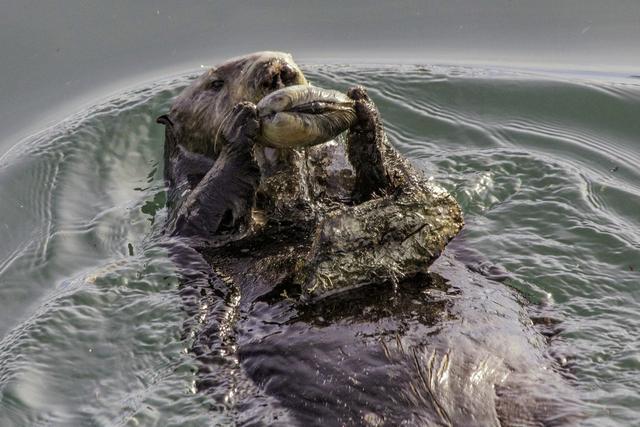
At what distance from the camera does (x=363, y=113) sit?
364cm

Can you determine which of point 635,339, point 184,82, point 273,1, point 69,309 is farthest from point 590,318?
point 273,1

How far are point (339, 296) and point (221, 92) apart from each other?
1581mm

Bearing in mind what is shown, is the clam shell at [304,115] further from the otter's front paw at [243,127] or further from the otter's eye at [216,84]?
the otter's eye at [216,84]

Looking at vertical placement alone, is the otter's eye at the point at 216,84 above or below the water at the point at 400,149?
above

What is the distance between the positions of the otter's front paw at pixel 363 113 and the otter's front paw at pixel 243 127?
0.41 meters

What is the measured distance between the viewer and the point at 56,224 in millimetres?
5324

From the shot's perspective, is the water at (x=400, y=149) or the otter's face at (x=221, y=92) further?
the otter's face at (x=221, y=92)

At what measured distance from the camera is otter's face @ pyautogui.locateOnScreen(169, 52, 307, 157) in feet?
13.7

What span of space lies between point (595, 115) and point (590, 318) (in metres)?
2.52

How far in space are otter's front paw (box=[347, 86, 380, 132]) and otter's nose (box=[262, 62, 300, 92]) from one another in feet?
1.57

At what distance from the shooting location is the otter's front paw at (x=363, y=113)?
3639mm

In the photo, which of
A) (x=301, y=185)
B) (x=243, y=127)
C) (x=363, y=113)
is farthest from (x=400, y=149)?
(x=243, y=127)

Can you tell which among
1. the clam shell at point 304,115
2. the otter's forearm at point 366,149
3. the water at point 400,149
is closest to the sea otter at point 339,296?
the otter's forearm at point 366,149

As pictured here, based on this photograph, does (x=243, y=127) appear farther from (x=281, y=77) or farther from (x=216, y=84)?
(x=216, y=84)
